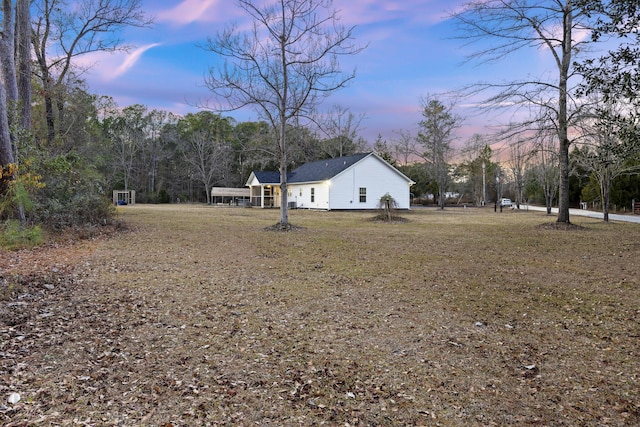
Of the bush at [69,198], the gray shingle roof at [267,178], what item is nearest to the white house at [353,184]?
the gray shingle roof at [267,178]

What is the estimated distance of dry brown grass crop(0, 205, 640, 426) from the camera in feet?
8.76

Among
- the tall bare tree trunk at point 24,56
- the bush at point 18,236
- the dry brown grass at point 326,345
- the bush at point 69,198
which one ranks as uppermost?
the tall bare tree trunk at point 24,56

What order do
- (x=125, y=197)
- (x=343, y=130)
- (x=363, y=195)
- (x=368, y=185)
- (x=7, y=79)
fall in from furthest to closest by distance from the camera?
(x=343, y=130) < (x=125, y=197) < (x=363, y=195) < (x=368, y=185) < (x=7, y=79)

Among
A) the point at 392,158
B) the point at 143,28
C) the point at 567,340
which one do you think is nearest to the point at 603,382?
the point at 567,340

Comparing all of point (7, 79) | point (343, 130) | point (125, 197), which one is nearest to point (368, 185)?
point (343, 130)

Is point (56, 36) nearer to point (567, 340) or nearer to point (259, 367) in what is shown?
point (259, 367)

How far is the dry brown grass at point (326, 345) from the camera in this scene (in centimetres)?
267

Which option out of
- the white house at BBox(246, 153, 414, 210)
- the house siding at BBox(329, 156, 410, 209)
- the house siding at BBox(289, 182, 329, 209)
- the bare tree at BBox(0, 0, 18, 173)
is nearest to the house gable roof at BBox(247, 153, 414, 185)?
the white house at BBox(246, 153, 414, 210)

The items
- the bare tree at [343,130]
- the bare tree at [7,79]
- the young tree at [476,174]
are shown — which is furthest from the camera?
the young tree at [476,174]

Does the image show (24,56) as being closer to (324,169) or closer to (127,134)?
(324,169)

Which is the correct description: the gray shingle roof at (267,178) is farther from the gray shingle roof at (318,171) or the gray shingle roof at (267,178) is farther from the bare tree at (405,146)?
the bare tree at (405,146)

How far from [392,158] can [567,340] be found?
44.7 metres

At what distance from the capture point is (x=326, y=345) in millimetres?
3768

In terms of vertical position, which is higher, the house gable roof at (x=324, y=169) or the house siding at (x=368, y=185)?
the house gable roof at (x=324, y=169)
